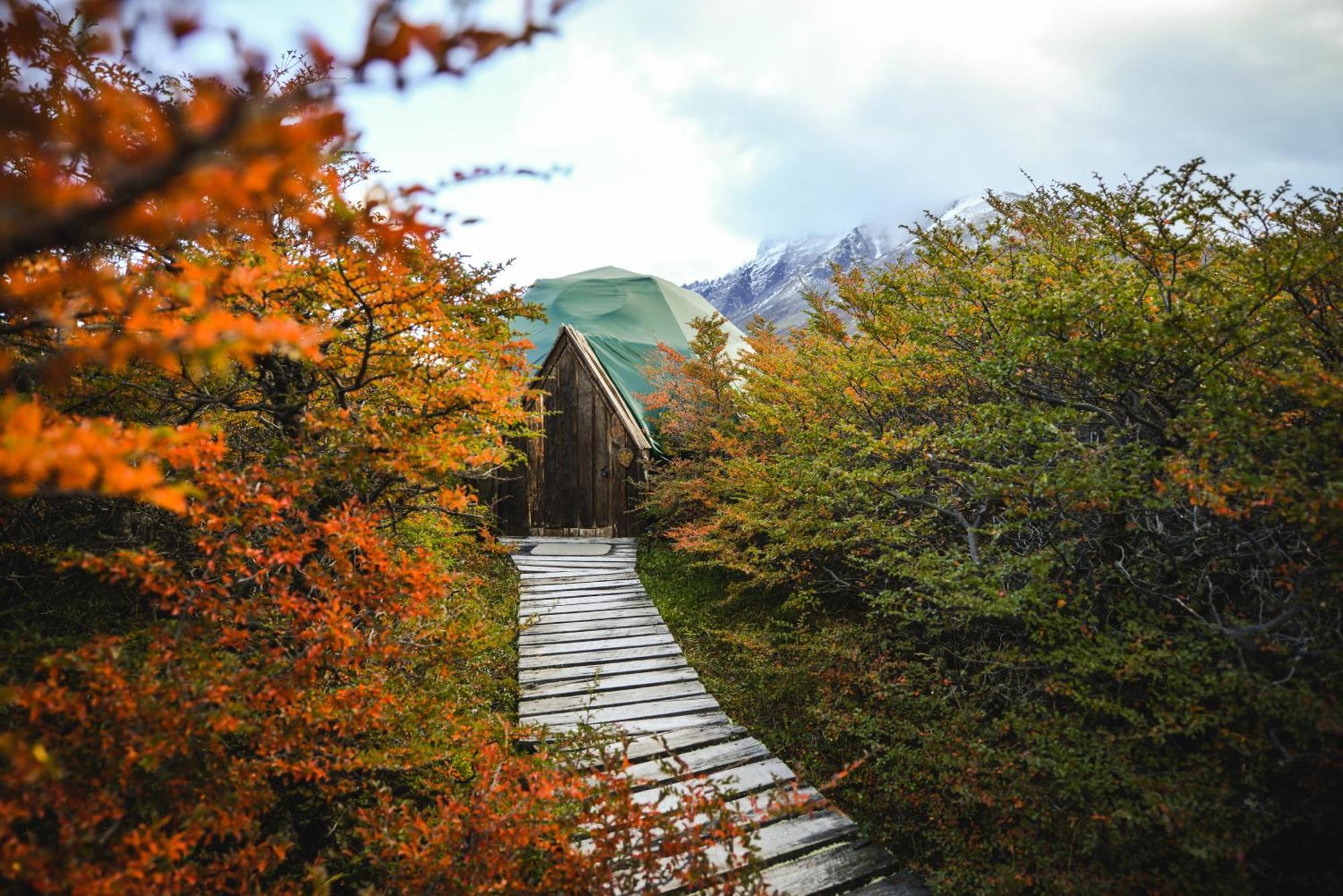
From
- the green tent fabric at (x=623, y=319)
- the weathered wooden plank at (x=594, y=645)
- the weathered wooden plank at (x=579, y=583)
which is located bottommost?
the weathered wooden plank at (x=594, y=645)

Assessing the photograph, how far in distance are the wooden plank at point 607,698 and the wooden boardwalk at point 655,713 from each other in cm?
A: 1

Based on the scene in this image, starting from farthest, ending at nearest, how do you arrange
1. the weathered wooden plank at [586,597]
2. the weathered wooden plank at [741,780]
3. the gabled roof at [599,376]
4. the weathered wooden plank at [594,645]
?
the gabled roof at [599,376]
the weathered wooden plank at [586,597]
the weathered wooden plank at [594,645]
the weathered wooden plank at [741,780]

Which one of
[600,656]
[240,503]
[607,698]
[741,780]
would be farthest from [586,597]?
[240,503]

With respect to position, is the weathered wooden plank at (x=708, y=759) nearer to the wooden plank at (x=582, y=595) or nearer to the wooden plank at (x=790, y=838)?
the wooden plank at (x=790, y=838)

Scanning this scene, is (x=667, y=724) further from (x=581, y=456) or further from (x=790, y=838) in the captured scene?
(x=581, y=456)

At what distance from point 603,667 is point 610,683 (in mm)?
347

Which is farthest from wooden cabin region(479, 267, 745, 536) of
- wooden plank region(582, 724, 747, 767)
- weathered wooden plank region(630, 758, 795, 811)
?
weathered wooden plank region(630, 758, 795, 811)

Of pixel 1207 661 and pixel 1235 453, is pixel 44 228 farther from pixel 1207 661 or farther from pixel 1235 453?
pixel 1207 661

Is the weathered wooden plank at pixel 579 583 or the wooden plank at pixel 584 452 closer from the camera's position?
the weathered wooden plank at pixel 579 583

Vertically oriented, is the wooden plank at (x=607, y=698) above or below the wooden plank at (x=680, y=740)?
above

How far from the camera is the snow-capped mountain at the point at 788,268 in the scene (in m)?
57.8

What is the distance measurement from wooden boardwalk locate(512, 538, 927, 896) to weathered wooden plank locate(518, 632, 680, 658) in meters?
0.02

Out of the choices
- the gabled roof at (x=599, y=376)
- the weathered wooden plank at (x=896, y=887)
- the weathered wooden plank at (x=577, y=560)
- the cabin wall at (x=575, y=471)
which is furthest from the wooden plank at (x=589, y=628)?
the gabled roof at (x=599, y=376)

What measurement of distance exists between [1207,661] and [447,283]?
5204mm
